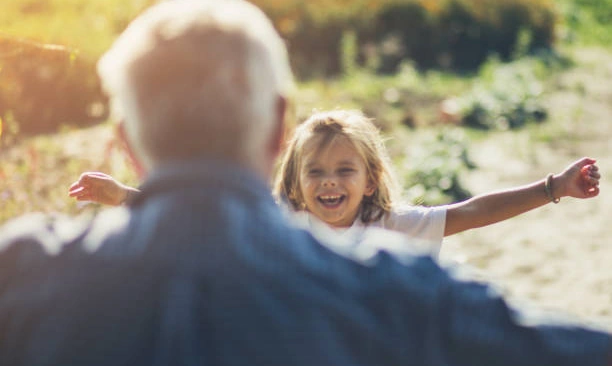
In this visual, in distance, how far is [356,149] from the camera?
11.3 feet

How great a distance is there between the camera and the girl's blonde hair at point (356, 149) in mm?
3453

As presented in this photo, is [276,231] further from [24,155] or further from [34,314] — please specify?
[24,155]

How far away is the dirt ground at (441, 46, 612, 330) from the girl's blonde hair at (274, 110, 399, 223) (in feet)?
1.61

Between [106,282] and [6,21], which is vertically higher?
[6,21]

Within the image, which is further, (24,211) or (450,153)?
(450,153)

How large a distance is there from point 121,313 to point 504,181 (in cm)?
646

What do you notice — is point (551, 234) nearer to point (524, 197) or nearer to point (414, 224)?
point (414, 224)

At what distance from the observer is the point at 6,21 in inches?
435

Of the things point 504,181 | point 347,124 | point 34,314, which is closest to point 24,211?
point 347,124

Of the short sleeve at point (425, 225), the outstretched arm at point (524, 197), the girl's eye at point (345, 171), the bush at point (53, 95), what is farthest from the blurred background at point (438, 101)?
the outstretched arm at point (524, 197)

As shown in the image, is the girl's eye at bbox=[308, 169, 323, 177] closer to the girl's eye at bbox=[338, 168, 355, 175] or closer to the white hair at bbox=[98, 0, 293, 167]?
the girl's eye at bbox=[338, 168, 355, 175]

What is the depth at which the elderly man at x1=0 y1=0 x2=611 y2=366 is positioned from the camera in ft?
4.68

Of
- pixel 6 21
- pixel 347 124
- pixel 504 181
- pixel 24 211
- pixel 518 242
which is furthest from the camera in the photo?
pixel 6 21

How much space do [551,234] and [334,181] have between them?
3.57m
